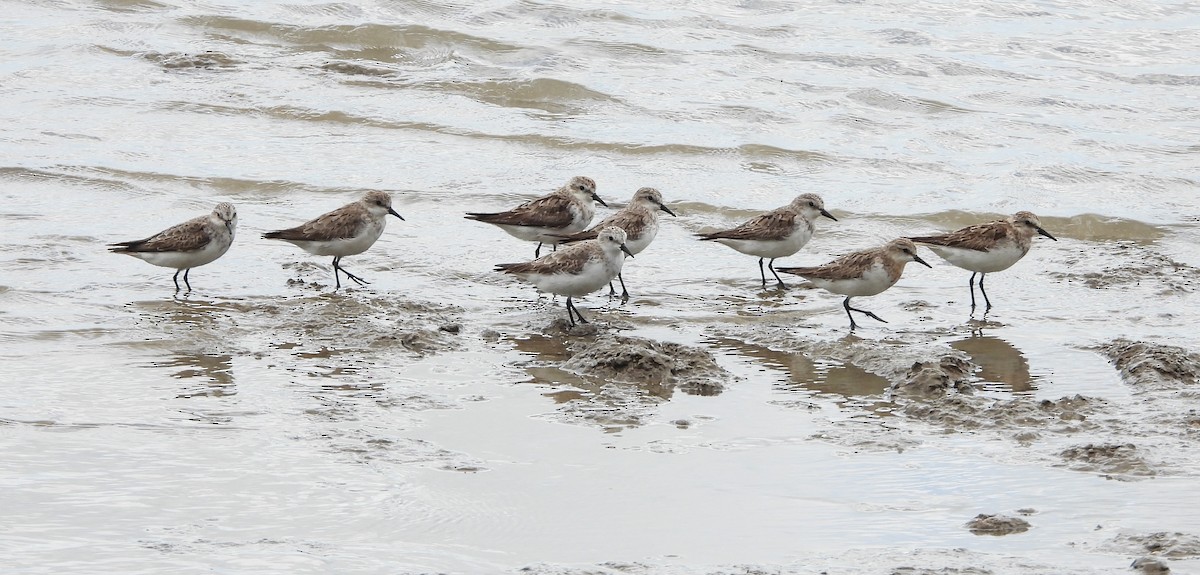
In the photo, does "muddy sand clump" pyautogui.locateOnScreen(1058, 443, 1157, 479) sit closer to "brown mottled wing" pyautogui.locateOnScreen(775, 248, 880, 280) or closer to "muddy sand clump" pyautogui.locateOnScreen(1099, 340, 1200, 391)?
"muddy sand clump" pyautogui.locateOnScreen(1099, 340, 1200, 391)

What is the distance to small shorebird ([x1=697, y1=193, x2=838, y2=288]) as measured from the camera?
12.3 metres

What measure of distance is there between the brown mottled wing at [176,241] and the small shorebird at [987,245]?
18.8 ft

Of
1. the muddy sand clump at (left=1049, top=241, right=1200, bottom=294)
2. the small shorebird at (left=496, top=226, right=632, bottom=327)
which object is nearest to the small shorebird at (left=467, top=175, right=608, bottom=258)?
the small shorebird at (left=496, top=226, right=632, bottom=327)

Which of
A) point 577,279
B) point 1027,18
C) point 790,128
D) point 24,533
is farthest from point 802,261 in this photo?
point 1027,18

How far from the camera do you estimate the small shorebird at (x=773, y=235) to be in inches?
484

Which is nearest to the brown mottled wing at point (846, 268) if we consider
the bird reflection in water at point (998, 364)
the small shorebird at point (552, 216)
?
the bird reflection in water at point (998, 364)

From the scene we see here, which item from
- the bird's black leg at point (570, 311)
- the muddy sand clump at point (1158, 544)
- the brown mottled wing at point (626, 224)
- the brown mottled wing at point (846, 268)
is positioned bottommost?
the bird's black leg at point (570, 311)

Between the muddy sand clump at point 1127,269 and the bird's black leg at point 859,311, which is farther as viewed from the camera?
the muddy sand clump at point 1127,269

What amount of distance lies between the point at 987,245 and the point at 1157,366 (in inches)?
99.1

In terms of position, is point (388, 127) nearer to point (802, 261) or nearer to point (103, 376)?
point (802, 261)

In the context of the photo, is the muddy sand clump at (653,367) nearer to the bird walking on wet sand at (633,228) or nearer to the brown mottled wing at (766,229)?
the bird walking on wet sand at (633,228)

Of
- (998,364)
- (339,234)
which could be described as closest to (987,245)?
(998,364)

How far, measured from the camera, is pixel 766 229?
40.5ft

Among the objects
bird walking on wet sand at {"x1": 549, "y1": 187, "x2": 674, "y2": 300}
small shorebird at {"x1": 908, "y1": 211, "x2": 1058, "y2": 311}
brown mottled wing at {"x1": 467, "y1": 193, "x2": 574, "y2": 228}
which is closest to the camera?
small shorebird at {"x1": 908, "y1": 211, "x2": 1058, "y2": 311}
